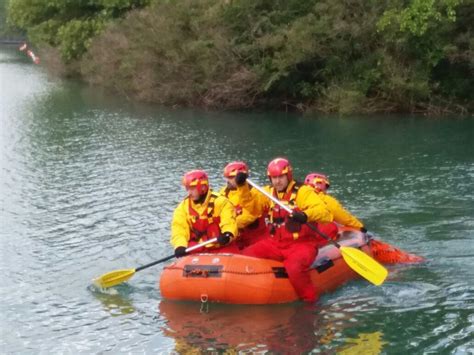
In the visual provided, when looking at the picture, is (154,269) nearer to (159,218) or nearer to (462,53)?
(159,218)

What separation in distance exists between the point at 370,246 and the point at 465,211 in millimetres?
3430

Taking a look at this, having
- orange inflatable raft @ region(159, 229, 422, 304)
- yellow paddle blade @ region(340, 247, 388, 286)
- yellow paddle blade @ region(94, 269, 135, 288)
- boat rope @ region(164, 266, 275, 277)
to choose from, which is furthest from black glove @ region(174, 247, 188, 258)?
yellow paddle blade @ region(340, 247, 388, 286)

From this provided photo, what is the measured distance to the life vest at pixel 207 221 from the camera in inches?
375

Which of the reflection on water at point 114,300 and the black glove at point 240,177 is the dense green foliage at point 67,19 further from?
the reflection on water at point 114,300

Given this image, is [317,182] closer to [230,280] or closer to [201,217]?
[201,217]

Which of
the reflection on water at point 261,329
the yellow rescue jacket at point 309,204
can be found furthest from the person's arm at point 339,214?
the reflection on water at point 261,329

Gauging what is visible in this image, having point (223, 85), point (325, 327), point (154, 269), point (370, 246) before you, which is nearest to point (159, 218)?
point (154, 269)

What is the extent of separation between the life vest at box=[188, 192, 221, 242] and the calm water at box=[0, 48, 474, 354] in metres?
0.96

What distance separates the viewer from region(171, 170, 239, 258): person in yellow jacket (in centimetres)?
938

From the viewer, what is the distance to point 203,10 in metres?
27.3

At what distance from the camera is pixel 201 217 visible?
9.54m

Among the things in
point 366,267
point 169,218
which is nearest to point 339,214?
point 366,267

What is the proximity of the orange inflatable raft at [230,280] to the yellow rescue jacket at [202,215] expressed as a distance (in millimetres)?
391

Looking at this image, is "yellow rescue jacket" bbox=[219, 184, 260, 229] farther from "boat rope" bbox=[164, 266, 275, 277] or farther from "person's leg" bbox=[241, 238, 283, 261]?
"boat rope" bbox=[164, 266, 275, 277]
